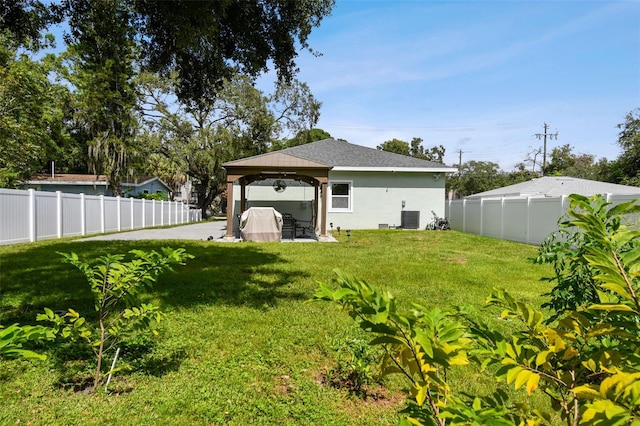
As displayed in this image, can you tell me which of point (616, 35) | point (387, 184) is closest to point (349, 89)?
point (387, 184)

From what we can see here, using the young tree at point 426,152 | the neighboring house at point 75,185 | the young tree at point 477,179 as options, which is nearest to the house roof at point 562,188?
the young tree at point 477,179

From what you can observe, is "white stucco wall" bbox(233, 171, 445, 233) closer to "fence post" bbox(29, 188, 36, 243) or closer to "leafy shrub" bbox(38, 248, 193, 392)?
"fence post" bbox(29, 188, 36, 243)

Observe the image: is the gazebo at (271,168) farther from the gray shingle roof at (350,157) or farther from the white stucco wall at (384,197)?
the white stucco wall at (384,197)

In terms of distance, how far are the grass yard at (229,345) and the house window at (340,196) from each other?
8840mm

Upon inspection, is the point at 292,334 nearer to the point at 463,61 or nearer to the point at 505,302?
the point at 505,302

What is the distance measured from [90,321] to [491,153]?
5600 cm

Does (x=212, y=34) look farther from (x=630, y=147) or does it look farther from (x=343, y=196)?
(x=630, y=147)

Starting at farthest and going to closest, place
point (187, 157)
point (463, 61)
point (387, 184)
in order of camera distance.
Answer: point (187, 157), point (387, 184), point (463, 61)

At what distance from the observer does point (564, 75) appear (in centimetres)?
1170

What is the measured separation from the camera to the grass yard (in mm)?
2590

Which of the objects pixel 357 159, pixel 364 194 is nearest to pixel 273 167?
pixel 364 194

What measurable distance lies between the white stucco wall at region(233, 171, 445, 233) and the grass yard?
8.69m

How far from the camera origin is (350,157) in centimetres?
1869

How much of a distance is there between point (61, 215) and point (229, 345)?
40.7 feet
